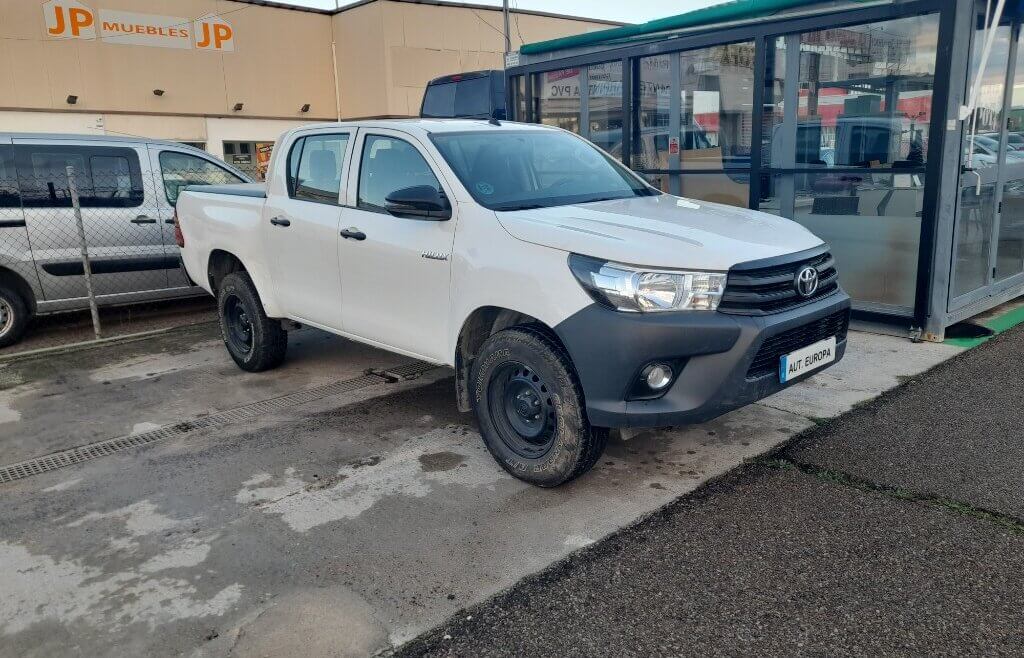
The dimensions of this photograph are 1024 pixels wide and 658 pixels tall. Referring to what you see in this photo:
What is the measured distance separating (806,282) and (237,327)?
14.5 feet

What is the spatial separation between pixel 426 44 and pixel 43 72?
1053cm

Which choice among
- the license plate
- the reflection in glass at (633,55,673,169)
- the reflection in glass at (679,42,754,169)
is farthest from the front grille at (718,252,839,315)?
the reflection in glass at (633,55,673,169)

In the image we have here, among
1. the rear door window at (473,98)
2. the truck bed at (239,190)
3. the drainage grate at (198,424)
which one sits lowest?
the drainage grate at (198,424)

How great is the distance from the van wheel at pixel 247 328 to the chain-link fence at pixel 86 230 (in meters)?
1.94

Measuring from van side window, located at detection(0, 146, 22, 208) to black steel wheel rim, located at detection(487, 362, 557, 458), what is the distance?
5.46m

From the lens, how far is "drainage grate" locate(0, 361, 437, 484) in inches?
172

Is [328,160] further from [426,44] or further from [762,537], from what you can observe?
[426,44]

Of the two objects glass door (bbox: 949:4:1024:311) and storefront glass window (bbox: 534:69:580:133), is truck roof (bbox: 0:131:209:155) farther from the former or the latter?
glass door (bbox: 949:4:1024:311)

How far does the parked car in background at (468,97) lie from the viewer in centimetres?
1302

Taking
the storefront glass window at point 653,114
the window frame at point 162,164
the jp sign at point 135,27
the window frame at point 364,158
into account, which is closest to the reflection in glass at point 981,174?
the storefront glass window at point 653,114

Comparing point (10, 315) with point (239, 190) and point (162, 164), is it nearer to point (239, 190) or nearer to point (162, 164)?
point (162, 164)

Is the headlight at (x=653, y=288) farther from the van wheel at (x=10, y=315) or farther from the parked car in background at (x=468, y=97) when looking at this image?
the parked car in background at (x=468, y=97)

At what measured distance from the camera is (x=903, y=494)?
3.60 metres

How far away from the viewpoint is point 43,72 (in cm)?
1869
